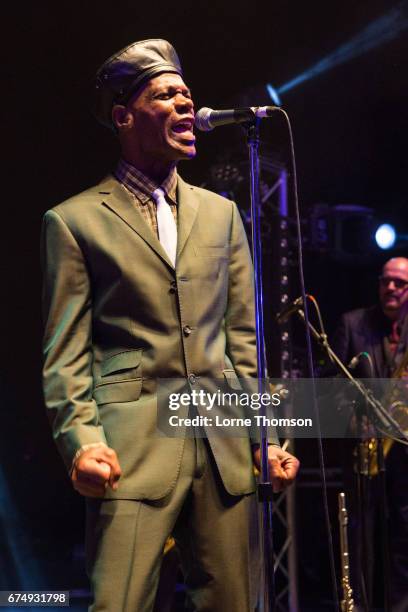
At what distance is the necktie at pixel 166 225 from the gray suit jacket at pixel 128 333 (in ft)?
0.09

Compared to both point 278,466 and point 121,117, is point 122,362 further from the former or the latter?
point 121,117

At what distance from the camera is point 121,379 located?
205cm

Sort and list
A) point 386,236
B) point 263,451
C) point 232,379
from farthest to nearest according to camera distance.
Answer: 1. point 386,236
2. point 232,379
3. point 263,451

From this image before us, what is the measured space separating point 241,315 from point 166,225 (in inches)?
12.6

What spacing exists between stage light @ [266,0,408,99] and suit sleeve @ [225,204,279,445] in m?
2.94

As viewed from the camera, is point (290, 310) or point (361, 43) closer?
point (290, 310)

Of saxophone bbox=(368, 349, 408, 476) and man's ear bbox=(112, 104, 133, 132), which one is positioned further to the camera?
saxophone bbox=(368, 349, 408, 476)

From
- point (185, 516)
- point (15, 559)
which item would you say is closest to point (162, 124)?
point (185, 516)

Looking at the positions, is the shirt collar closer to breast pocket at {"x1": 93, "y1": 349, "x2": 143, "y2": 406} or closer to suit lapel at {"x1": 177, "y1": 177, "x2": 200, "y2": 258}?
suit lapel at {"x1": 177, "y1": 177, "x2": 200, "y2": 258}

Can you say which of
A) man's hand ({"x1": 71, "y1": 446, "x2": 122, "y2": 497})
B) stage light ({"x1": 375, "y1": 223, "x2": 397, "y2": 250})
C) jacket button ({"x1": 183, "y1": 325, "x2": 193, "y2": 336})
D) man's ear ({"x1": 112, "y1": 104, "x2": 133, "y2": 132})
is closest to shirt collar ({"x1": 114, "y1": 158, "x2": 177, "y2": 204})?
man's ear ({"x1": 112, "y1": 104, "x2": 133, "y2": 132})

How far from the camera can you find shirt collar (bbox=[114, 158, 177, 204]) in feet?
7.51

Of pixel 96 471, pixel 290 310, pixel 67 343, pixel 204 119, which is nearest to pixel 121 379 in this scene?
pixel 67 343

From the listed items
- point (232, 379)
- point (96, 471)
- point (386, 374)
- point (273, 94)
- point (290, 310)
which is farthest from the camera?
point (273, 94)

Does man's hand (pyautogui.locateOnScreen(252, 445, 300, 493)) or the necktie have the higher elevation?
the necktie
